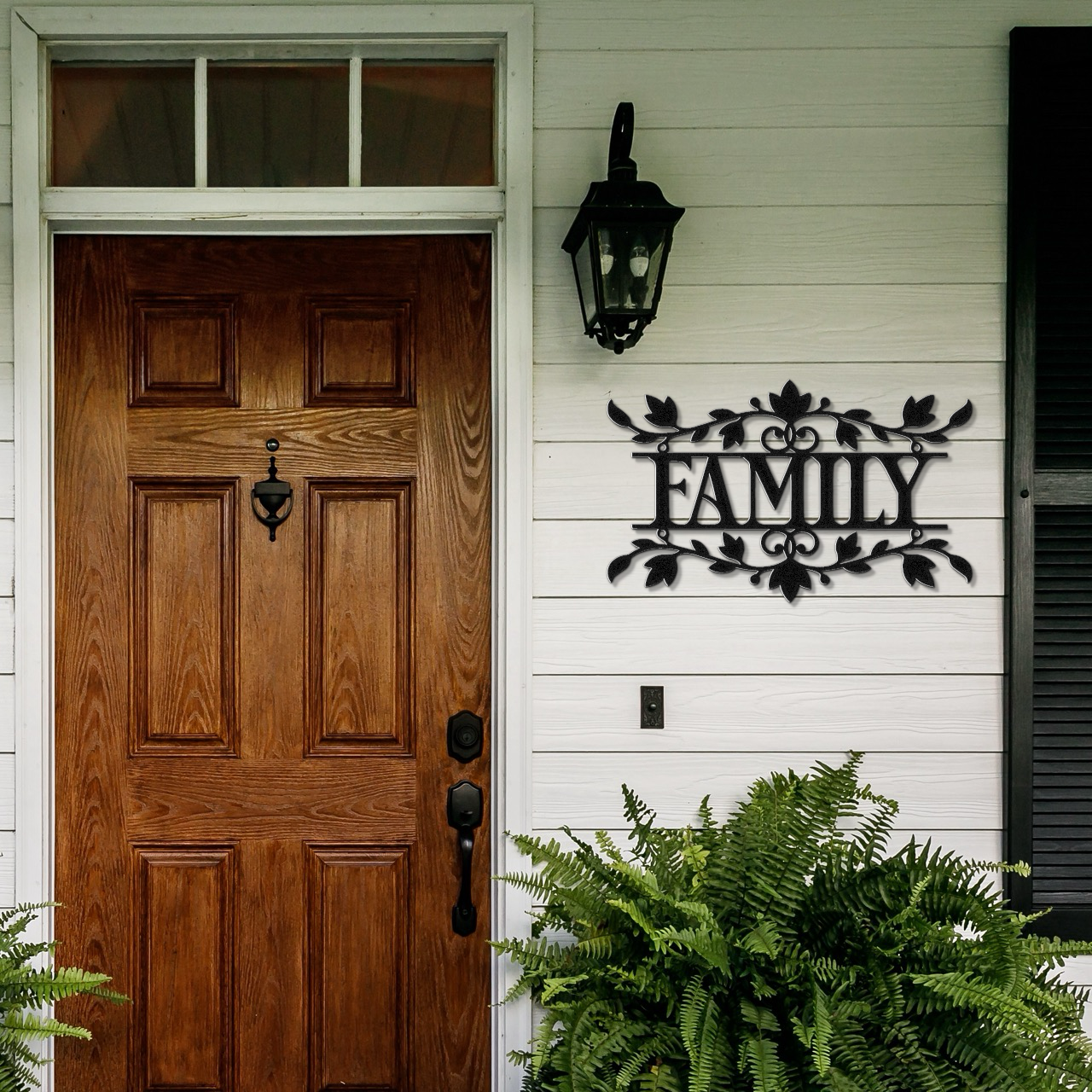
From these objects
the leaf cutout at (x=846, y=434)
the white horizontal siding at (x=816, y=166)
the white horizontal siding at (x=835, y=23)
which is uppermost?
the white horizontal siding at (x=835, y=23)

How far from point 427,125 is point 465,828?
1451mm

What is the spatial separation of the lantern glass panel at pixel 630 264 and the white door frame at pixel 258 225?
0.22 metres

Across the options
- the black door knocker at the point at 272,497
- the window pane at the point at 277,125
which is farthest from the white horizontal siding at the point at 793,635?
the window pane at the point at 277,125

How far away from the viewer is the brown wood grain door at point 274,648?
1.98 metres

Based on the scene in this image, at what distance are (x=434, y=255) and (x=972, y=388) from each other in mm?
1143

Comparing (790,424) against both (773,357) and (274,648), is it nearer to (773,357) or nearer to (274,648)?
(773,357)

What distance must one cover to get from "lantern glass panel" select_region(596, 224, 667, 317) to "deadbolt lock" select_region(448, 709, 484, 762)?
0.87 metres

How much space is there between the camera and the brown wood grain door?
77.9 inches

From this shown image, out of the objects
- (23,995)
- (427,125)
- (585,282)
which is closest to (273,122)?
(427,125)

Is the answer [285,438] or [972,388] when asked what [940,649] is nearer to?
[972,388]

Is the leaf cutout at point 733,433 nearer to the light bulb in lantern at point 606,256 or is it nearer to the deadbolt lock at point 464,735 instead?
the light bulb in lantern at point 606,256

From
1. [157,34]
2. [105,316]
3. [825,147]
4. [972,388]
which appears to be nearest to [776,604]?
[972,388]

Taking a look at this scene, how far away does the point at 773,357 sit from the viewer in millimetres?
1946

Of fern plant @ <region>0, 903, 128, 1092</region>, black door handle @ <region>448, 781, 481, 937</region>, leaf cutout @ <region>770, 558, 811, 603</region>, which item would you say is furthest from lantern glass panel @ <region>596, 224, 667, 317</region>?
fern plant @ <region>0, 903, 128, 1092</region>
